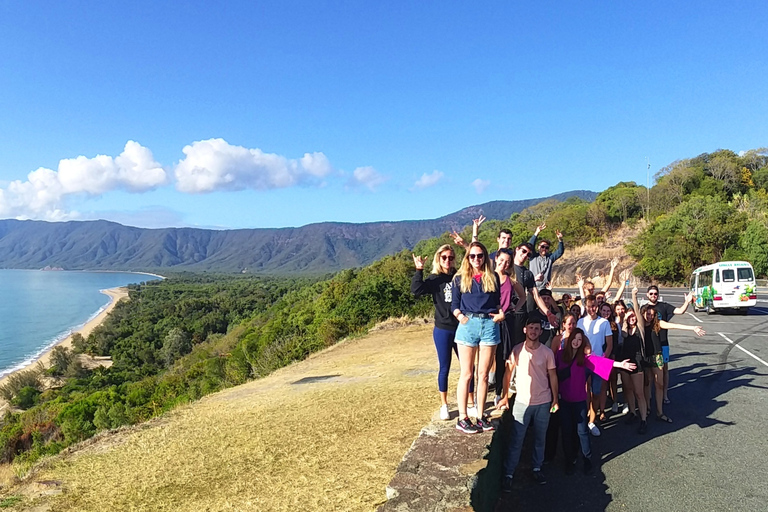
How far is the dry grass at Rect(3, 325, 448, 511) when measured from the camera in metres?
4.83

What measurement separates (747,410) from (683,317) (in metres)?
12.9

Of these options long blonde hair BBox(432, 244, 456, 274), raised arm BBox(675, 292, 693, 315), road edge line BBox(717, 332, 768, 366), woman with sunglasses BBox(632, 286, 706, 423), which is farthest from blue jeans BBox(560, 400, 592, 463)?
road edge line BBox(717, 332, 768, 366)

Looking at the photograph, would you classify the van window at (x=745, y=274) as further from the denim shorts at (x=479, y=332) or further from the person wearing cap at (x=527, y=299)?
the denim shorts at (x=479, y=332)

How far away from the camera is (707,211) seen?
41969 millimetres

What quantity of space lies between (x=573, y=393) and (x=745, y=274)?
1806cm

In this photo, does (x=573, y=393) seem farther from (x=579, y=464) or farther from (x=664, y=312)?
(x=664, y=312)

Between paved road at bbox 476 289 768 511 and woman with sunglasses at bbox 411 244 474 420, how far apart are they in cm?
81

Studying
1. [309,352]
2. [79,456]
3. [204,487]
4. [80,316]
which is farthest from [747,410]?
[80,316]

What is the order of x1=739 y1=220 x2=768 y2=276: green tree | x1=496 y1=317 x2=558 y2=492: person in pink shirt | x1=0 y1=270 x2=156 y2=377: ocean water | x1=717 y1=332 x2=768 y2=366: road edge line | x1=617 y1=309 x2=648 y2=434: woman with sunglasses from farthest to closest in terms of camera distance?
x1=0 y1=270 x2=156 y2=377: ocean water < x1=739 y1=220 x2=768 y2=276: green tree < x1=717 y1=332 x2=768 y2=366: road edge line < x1=617 y1=309 x2=648 y2=434: woman with sunglasses < x1=496 y1=317 x2=558 y2=492: person in pink shirt

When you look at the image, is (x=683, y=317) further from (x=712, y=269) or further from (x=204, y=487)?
(x=204, y=487)

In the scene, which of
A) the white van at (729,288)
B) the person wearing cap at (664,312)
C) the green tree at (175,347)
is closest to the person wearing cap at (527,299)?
the person wearing cap at (664,312)

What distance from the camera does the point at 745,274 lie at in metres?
19.3

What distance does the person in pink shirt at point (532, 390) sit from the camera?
4.88m

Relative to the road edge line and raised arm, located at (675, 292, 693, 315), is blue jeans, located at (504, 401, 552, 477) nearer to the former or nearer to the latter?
raised arm, located at (675, 292, 693, 315)
